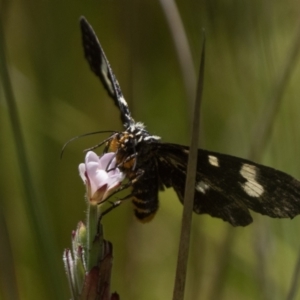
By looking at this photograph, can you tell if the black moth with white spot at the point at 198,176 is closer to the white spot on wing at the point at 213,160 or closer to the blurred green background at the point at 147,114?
the white spot on wing at the point at 213,160

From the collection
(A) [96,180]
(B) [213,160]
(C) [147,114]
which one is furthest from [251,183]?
(C) [147,114]

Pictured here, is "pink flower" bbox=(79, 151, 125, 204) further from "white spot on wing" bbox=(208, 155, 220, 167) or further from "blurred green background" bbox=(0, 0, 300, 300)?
"blurred green background" bbox=(0, 0, 300, 300)

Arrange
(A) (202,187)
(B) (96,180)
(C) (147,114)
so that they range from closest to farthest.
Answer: (B) (96,180) < (A) (202,187) < (C) (147,114)

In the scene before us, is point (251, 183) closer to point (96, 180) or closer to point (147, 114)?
point (96, 180)

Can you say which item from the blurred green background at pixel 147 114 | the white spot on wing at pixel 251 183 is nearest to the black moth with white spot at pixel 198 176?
the white spot on wing at pixel 251 183

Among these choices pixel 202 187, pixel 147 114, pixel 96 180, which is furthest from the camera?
pixel 147 114

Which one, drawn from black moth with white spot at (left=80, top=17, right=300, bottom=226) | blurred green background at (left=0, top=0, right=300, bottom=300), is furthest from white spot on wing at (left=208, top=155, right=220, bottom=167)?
blurred green background at (left=0, top=0, right=300, bottom=300)
